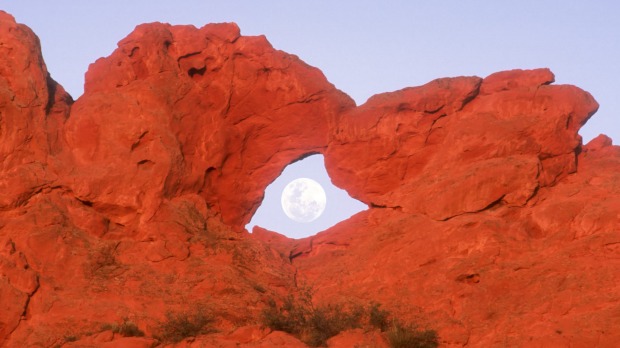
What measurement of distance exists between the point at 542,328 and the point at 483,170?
6.59 meters

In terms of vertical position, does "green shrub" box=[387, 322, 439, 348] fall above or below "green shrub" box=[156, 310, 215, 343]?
below

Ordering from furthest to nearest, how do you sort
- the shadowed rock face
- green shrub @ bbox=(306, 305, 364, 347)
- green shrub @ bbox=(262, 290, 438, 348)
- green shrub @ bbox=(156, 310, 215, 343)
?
the shadowed rock face, green shrub @ bbox=(306, 305, 364, 347), green shrub @ bbox=(156, 310, 215, 343), green shrub @ bbox=(262, 290, 438, 348)

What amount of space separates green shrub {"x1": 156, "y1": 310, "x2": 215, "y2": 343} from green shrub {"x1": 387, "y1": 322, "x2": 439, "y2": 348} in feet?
15.7

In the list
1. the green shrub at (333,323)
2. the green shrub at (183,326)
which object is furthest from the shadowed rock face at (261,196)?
the green shrub at (333,323)

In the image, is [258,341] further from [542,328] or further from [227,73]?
[227,73]

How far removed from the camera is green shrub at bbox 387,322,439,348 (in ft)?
70.6

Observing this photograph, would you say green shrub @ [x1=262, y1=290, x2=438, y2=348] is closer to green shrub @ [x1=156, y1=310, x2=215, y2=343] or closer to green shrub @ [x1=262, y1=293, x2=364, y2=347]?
green shrub @ [x1=262, y1=293, x2=364, y2=347]

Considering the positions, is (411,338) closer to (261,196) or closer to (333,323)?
(333,323)

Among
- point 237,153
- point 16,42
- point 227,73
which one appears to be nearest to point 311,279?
point 237,153

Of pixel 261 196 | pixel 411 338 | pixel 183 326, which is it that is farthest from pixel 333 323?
pixel 261 196

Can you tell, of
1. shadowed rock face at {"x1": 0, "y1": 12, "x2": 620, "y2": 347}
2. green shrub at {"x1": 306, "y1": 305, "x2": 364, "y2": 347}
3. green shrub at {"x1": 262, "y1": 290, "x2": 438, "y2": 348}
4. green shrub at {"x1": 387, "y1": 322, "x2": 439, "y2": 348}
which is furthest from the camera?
shadowed rock face at {"x1": 0, "y1": 12, "x2": 620, "y2": 347}

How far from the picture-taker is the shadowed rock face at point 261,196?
22891mm

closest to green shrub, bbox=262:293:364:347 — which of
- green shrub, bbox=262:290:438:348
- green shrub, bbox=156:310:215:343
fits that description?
green shrub, bbox=262:290:438:348

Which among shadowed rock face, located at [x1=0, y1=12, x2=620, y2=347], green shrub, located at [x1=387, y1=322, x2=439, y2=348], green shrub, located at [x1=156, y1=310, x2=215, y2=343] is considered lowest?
green shrub, located at [x1=387, y1=322, x2=439, y2=348]
